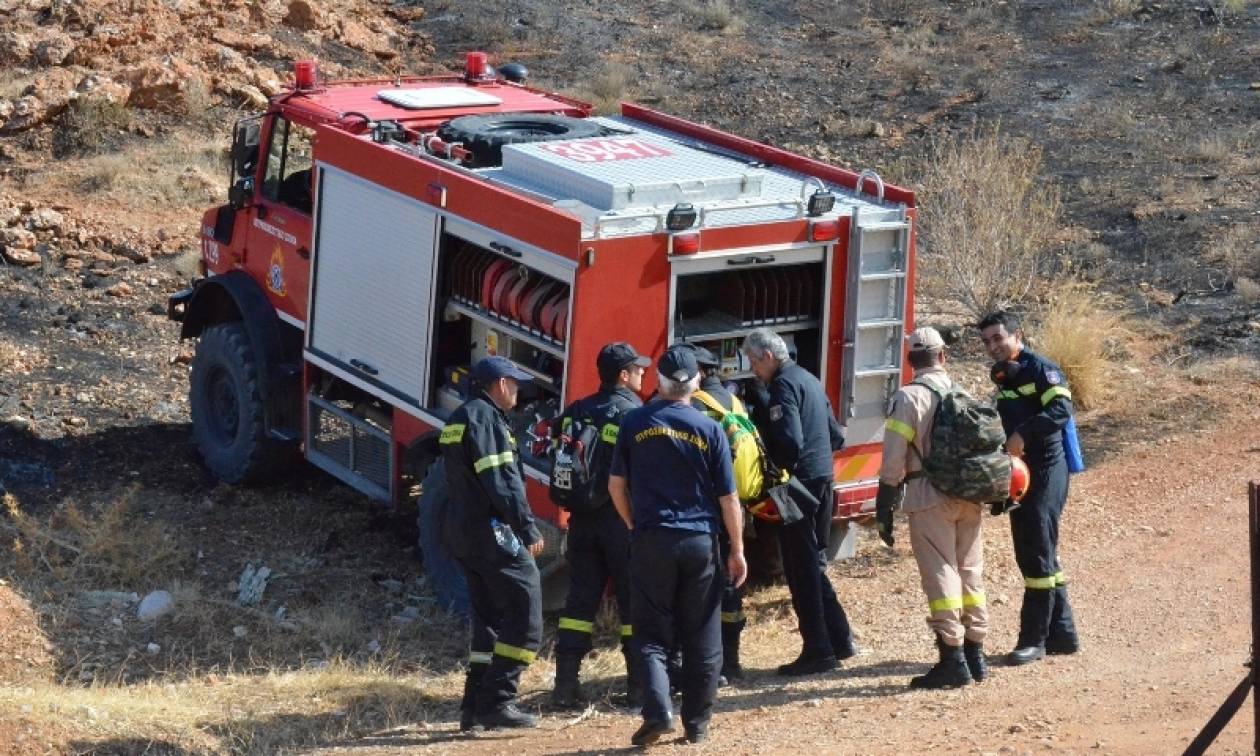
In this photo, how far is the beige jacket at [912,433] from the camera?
306 inches

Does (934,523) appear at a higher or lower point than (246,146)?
lower

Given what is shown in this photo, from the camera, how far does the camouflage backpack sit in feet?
25.1

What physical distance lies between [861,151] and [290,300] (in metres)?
9.86

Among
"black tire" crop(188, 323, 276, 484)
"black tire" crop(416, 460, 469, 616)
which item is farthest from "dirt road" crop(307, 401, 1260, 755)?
"black tire" crop(188, 323, 276, 484)

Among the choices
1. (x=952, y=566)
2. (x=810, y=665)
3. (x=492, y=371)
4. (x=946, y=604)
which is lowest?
(x=810, y=665)

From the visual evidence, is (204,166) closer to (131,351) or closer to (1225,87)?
(131,351)

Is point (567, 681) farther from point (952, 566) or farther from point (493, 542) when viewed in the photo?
point (952, 566)

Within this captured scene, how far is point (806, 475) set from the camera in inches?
326

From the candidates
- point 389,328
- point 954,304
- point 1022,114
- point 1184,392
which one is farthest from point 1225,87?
point 389,328

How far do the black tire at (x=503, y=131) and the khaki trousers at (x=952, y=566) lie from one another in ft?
10.5

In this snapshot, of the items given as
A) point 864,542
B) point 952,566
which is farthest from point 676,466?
point 864,542

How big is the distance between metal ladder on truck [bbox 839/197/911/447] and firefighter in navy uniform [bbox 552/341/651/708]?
1299mm

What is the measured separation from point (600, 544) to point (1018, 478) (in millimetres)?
1804

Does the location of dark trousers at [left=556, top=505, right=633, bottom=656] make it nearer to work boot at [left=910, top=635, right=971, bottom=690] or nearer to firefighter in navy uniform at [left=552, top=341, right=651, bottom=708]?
firefighter in navy uniform at [left=552, top=341, right=651, bottom=708]
